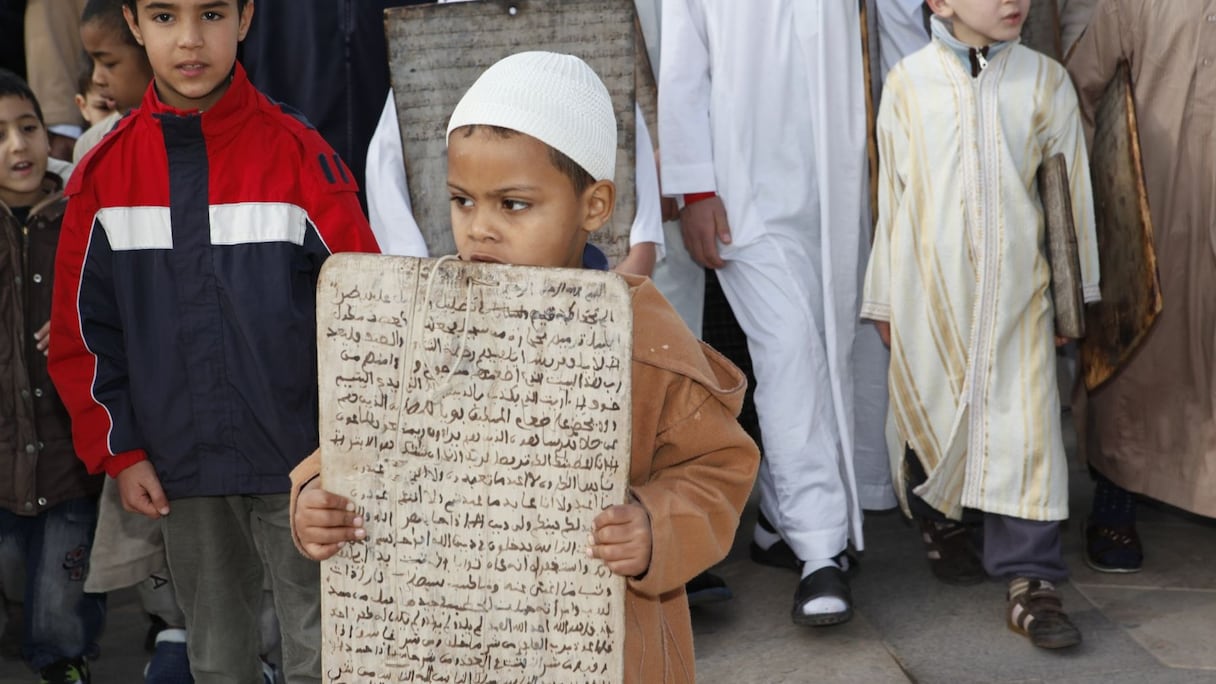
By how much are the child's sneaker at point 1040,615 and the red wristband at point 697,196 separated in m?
1.46

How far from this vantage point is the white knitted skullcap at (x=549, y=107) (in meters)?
2.31

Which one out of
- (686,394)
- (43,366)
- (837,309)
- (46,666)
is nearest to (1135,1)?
(837,309)

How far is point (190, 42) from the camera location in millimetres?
3252

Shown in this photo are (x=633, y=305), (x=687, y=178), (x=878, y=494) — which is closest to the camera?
(x=633, y=305)

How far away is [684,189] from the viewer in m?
4.62

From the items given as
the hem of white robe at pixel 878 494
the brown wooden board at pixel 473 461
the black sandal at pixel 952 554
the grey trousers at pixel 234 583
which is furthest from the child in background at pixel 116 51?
the black sandal at pixel 952 554

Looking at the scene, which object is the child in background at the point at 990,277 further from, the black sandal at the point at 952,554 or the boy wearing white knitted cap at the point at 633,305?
the boy wearing white knitted cap at the point at 633,305

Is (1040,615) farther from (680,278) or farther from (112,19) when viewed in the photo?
(112,19)

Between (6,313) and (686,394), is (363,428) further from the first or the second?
(6,313)

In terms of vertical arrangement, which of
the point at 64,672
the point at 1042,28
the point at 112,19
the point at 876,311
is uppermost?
the point at 1042,28

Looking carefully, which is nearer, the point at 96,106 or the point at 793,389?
the point at 793,389

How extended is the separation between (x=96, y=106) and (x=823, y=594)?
9.66 ft

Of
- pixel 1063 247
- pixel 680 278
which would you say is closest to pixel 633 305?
pixel 1063 247

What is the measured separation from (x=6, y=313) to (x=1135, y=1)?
3.48m
